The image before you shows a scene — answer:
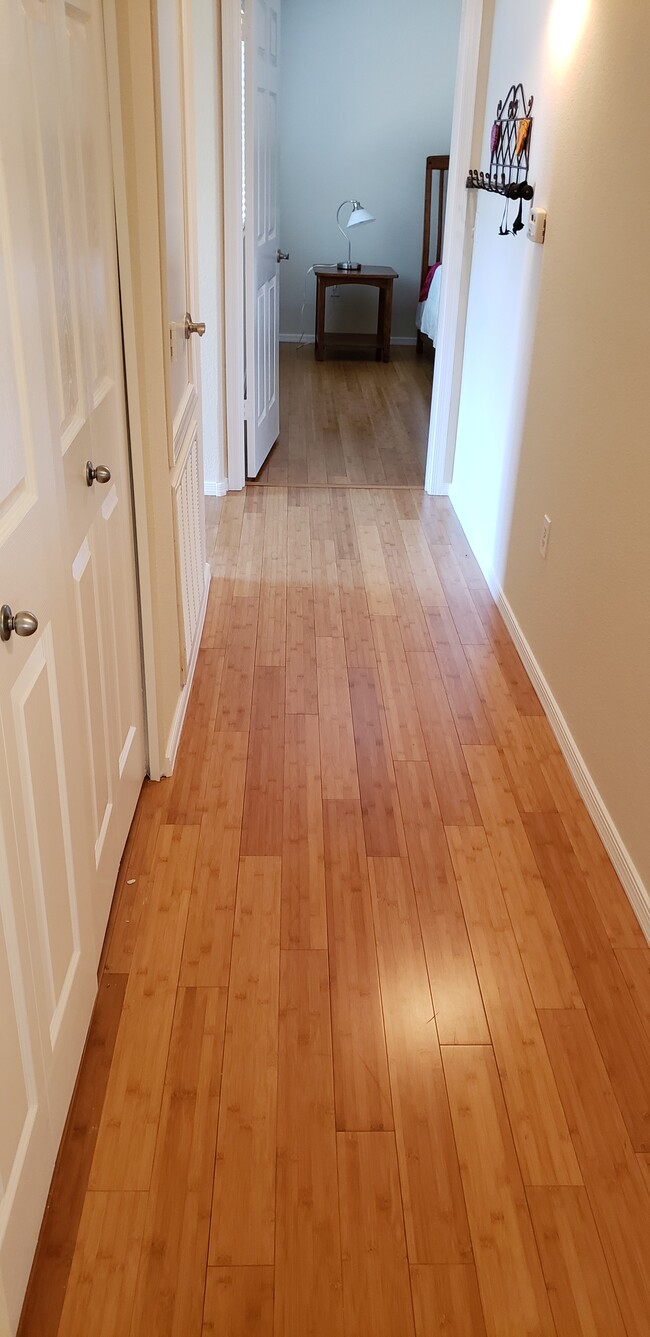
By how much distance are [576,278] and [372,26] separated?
5298 mm

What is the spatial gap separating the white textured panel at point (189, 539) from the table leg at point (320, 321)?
4.25 m

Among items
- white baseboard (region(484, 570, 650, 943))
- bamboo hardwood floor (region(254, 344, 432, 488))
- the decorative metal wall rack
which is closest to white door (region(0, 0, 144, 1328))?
white baseboard (region(484, 570, 650, 943))

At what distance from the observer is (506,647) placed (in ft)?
10.8

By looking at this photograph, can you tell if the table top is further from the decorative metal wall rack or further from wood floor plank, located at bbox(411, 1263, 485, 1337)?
wood floor plank, located at bbox(411, 1263, 485, 1337)

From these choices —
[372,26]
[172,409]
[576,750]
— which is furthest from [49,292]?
[372,26]

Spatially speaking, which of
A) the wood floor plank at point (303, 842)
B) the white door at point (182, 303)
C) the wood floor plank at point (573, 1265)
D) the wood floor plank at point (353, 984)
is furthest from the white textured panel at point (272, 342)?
the wood floor plank at point (573, 1265)

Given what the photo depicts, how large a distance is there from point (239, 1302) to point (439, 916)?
0.88 metres

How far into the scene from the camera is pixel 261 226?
4.48m

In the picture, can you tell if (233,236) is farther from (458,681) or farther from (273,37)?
(458,681)

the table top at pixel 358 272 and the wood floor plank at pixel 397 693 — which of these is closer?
the wood floor plank at pixel 397 693

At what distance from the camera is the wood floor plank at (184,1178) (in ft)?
4.53

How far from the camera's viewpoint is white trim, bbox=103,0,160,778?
1.86 meters

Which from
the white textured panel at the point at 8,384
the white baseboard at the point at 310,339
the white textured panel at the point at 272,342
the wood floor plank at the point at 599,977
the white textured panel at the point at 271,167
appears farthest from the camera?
the white baseboard at the point at 310,339

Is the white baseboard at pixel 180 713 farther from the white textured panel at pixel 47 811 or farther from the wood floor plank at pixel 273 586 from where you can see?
the white textured panel at pixel 47 811
